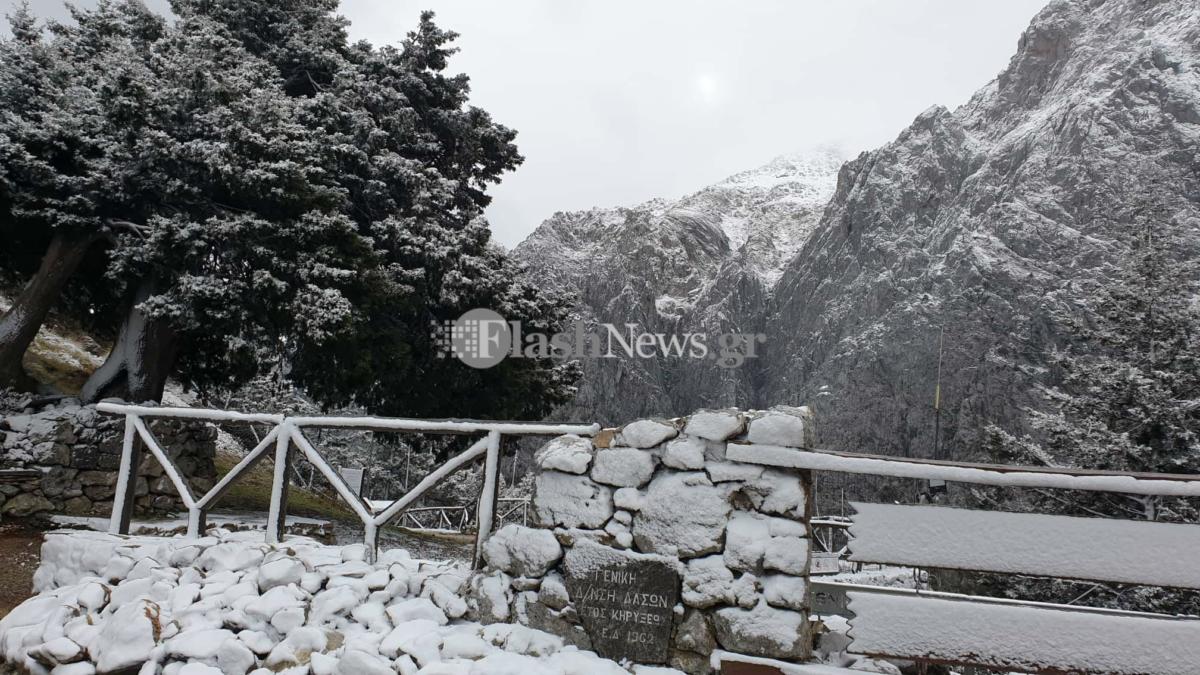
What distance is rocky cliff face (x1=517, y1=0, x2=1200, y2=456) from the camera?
5075cm

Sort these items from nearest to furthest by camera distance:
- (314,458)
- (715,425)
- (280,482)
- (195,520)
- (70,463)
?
1. (715,425)
2. (314,458)
3. (280,482)
4. (195,520)
5. (70,463)

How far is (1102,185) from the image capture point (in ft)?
172

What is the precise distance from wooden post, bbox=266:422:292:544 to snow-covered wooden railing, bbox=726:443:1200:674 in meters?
3.55

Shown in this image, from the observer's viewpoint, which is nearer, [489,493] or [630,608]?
[630,608]

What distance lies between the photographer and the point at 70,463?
871cm

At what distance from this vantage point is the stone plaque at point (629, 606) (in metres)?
3.64

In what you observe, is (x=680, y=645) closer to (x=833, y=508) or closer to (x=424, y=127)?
(x=424, y=127)

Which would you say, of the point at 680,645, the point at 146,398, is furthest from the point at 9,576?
the point at 680,645

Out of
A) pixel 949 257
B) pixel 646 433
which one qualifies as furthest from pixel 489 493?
pixel 949 257

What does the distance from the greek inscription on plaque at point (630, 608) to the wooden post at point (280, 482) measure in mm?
2325

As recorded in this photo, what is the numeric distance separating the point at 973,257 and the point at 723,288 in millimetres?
25921

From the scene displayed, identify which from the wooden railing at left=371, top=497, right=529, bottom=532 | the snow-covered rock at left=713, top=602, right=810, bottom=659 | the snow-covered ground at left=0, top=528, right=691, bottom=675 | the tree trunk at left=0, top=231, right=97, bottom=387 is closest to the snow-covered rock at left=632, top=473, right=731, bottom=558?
the snow-covered rock at left=713, top=602, right=810, bottom=659

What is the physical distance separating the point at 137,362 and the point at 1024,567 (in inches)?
448

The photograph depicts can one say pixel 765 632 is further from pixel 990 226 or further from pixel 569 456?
pixel 990 226
